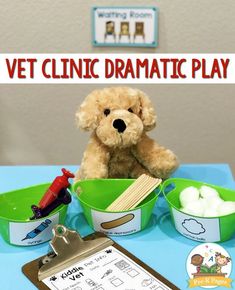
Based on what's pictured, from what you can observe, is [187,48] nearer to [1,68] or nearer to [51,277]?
[1,68]

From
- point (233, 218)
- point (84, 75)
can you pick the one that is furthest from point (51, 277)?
point (84, 75)

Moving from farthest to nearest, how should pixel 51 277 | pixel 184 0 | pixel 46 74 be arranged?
pixel 46 74 → pixel 184 0 → pixel 51 277

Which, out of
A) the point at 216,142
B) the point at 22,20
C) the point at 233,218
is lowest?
the point at 216,142

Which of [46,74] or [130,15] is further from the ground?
[130,15]

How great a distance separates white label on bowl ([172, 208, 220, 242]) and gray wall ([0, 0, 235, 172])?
717mm

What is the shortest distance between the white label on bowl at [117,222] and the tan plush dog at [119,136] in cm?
11

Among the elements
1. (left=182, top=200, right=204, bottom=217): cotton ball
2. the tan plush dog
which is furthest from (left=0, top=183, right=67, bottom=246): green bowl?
(left=182, top=200, right=204, bottom=217): cotton ball

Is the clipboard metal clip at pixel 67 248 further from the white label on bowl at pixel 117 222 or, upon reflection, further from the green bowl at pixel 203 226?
the green bowl at pixel 203 226

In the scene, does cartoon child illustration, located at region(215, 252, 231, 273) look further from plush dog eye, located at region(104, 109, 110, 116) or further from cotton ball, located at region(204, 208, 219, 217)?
plush dog eye, located at region(104, 109, 110, 116)

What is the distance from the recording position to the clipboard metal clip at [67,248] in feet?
2.25

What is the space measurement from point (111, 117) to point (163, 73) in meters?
0.67

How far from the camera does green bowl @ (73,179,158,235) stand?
758mm

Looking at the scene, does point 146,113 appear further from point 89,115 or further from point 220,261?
point 220,261

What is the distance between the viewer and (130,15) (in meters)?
1.35
